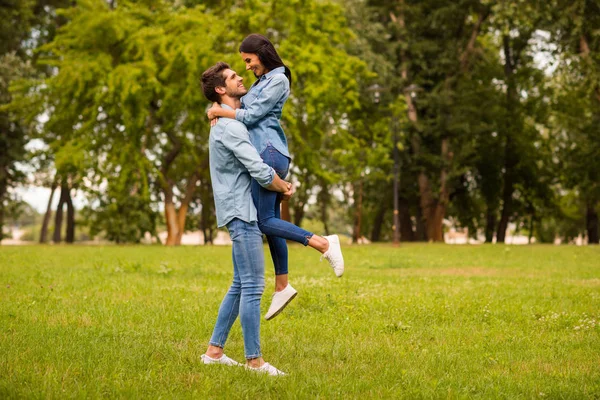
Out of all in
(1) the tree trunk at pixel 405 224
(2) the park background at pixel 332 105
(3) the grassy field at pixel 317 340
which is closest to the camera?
(3) the grassy field at pixel 317 340

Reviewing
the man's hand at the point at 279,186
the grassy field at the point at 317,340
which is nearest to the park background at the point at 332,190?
the grassy field at the point at 317,340

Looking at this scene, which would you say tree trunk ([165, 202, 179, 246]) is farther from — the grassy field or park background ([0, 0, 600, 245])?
the grassy field

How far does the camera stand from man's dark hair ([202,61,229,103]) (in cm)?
581

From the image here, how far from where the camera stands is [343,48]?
36156mm

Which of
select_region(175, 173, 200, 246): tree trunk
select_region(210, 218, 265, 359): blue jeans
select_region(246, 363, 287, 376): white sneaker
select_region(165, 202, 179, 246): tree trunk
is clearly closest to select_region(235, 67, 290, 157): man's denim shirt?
select_region(210, 218, 265, 359): blue jeans

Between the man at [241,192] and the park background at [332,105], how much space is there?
2330 cm

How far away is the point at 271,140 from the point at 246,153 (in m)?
0.36

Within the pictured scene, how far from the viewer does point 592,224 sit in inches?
1879

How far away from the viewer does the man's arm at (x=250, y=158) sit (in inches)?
215

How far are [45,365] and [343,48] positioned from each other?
105 ft

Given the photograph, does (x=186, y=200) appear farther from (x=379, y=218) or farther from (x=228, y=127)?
(x=228, y=127)

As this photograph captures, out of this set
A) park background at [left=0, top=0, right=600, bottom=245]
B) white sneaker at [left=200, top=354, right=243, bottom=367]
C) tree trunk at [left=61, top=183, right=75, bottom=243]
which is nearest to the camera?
white sneaker at [left=200, top=354, right=243, bottom=367]

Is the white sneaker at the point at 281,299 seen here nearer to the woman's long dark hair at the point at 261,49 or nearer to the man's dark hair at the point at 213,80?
the man's dark hair at the point at 213,80

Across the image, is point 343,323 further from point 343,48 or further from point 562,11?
point 343,48
